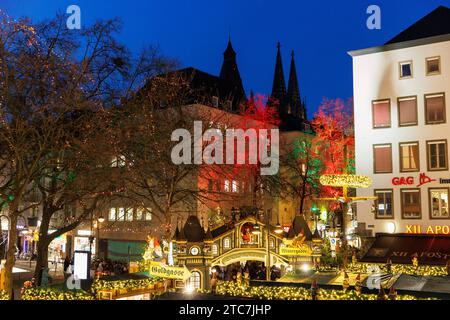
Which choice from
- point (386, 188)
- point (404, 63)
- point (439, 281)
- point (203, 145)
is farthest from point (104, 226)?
point (439, 281)

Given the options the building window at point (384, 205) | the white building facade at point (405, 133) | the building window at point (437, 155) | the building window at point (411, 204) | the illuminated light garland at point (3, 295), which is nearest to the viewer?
the illuminated light garland at point (3, 295)

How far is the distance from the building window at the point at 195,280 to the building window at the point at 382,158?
13.4m

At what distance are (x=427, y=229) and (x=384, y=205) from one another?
2.81m

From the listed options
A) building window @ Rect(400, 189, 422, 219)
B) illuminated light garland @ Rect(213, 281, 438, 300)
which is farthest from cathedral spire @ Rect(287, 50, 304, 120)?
illuminated light garland @ Rect(213, 281, 438, 300)

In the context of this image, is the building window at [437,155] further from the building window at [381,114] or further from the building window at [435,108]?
the building window at [381,114]

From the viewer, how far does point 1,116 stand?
66.4ft

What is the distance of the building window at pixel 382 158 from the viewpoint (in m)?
31.0

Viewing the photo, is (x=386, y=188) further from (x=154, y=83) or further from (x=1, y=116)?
(x=1, y=116)

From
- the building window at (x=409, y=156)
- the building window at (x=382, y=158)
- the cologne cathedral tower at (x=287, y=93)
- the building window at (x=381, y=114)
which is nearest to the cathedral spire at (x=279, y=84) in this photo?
the cologne cathedral tower at (x=287, y=93)

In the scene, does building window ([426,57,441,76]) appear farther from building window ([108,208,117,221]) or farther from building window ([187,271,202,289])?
building window ([108,208,117,221])

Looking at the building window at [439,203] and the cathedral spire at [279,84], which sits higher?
the cathedral spire at [279,84]

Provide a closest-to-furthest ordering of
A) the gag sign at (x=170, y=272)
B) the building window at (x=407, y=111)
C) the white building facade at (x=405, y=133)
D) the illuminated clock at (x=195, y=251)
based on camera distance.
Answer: the gag sign at (x=170, y=272) < the illuminated clock at (x=195, y=251) < the white building facade at (x=405, y=133) < the building window at (x=407, y=111)

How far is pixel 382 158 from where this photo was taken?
1232 inches
